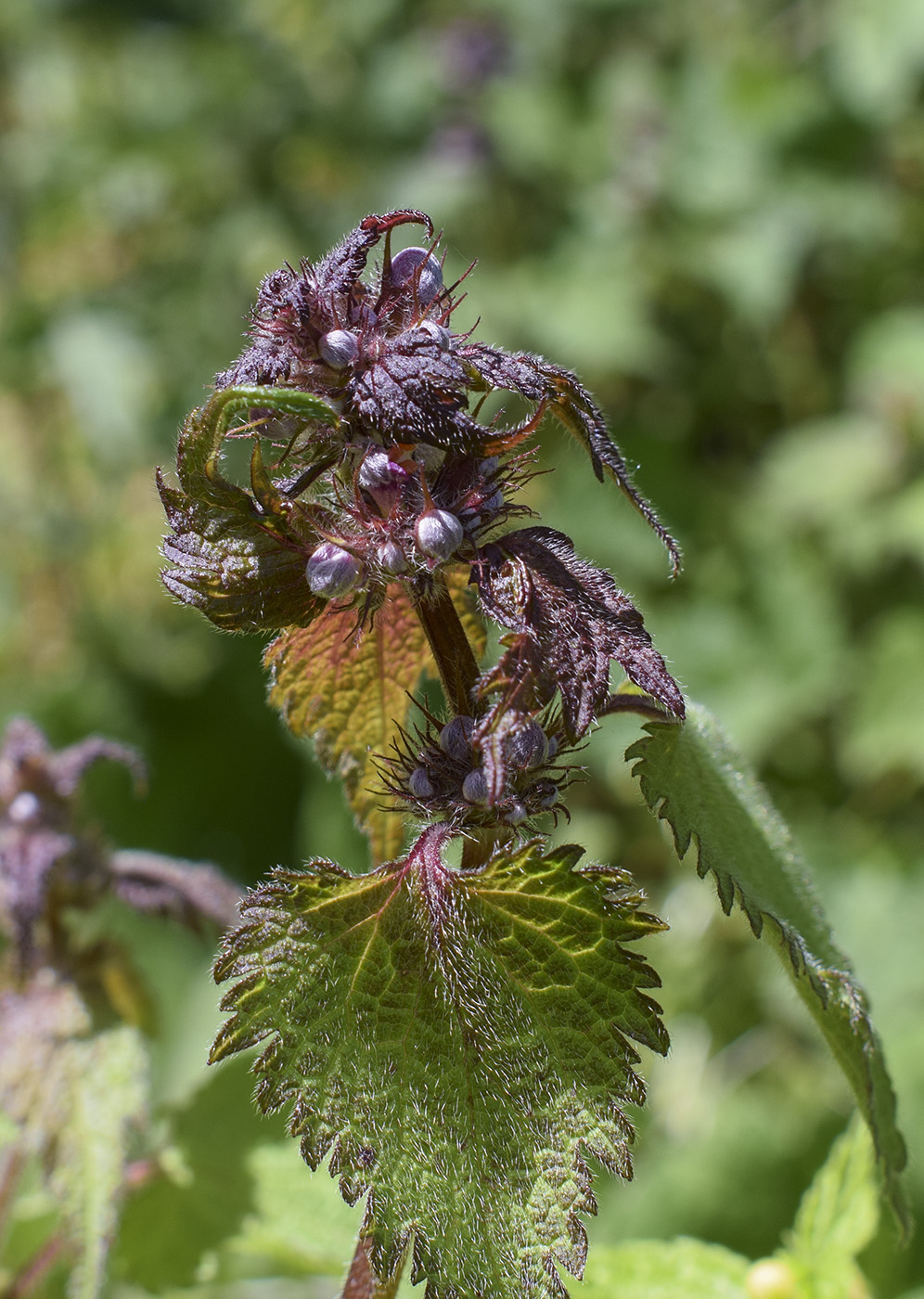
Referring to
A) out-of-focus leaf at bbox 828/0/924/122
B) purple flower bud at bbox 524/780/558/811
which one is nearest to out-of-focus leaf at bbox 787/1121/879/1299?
purple flower bud at bbox 524/780/558/811

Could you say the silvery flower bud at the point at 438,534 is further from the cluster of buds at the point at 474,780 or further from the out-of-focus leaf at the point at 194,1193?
the out-of-focus leaf at the point at 194,1193

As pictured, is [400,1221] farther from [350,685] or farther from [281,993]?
[350,685]

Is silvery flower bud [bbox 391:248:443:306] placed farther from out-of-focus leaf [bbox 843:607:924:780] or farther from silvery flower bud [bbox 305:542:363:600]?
out-of-focus leaf [bbox 843:607:924:780]

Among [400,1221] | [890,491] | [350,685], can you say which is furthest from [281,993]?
[890,491]

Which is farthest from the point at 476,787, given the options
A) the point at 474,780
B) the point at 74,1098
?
the point at 74,1098

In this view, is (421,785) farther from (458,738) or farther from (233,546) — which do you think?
(233,546)
